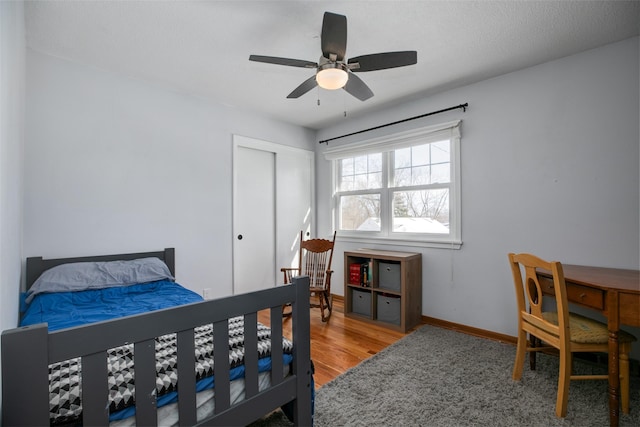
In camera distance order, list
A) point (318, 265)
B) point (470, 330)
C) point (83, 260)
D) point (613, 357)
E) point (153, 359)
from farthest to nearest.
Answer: point (318, 265) < point (470, 330) < point (83, 260) < point (613, 357) < point (153, 359)

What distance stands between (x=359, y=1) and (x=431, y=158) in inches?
77.3

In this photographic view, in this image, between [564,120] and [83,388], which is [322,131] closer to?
[564,120]

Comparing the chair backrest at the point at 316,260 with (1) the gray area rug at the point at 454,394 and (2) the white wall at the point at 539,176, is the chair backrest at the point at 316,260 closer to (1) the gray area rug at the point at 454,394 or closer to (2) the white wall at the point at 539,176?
(2) the white wall at the point at 539,176

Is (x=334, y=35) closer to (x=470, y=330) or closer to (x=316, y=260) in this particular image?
(x=316, y=260)

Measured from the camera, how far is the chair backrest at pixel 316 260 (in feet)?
11.6

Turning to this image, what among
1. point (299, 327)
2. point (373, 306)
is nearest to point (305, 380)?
point (299, 327)

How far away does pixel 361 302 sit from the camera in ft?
11.4

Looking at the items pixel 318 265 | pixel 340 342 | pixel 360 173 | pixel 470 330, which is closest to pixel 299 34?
pixel 360 173

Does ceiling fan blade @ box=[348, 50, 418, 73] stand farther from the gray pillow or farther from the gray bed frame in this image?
the gray pillow

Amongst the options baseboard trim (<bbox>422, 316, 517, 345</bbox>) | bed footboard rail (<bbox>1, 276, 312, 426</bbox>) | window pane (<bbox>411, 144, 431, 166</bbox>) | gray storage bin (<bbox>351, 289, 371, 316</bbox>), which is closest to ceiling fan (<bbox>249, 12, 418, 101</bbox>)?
bed footboard rail (<bbox>1, 276, 312, 426</bbox>)

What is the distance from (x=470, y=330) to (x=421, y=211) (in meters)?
1.33

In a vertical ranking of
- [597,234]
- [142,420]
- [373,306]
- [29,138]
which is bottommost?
[373,306]

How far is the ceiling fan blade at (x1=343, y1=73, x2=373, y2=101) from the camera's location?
2061 mm

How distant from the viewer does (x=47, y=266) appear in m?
2.30
